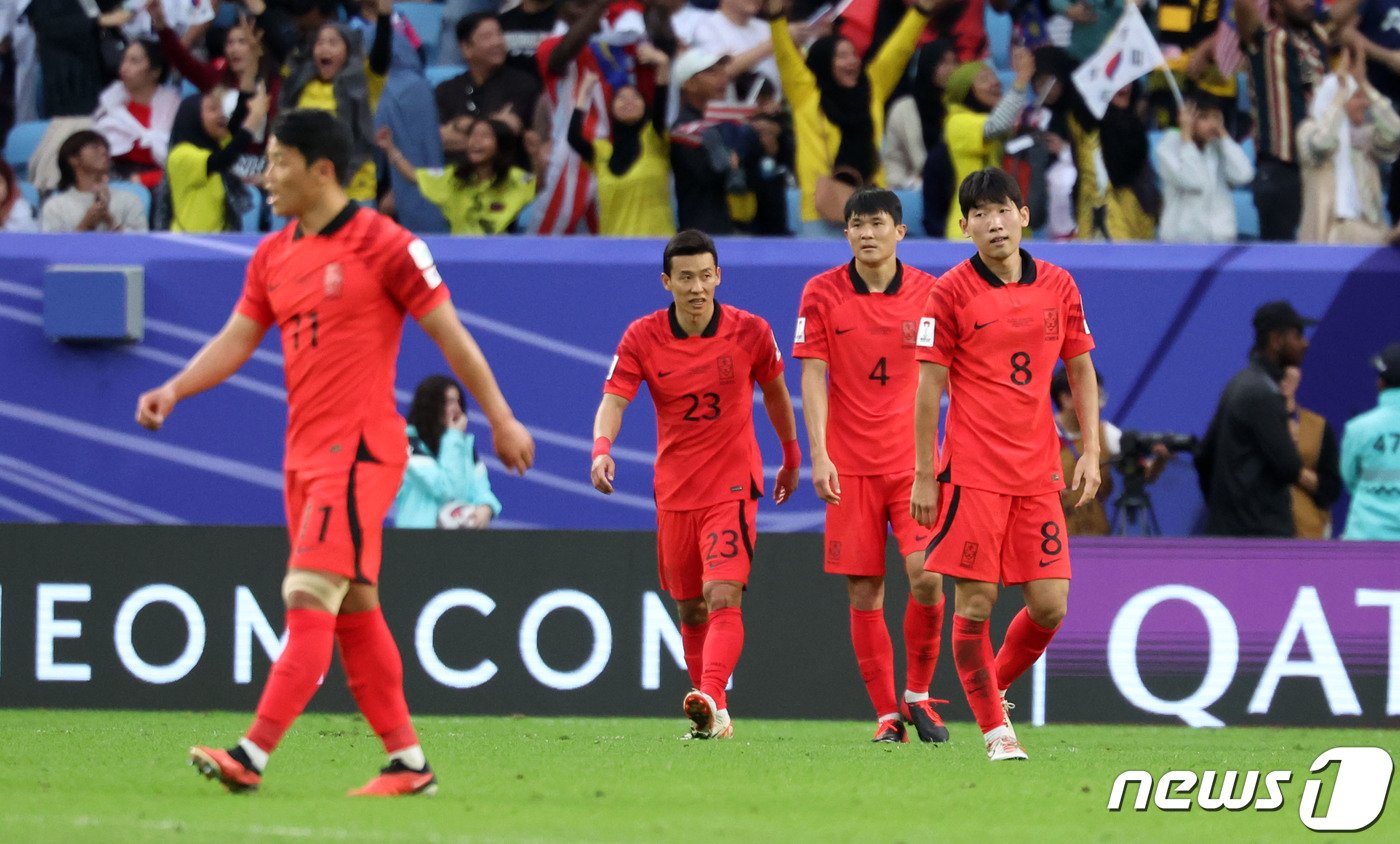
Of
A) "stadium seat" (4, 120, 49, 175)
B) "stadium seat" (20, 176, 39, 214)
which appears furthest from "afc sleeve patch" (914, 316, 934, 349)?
"stadium seat" (4, 120, 49, 175)

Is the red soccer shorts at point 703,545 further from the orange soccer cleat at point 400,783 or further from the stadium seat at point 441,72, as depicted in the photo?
the stadium seat at point 441,72

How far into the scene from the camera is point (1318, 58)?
1442 cm

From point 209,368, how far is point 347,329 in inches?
19.4

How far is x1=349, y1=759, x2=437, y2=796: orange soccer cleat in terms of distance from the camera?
689 centimetres

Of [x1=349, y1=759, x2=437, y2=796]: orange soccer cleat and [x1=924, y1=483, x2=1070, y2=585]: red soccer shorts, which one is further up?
[x1=924, y1=483, x2=1070, y2=585]: red soccer shorts

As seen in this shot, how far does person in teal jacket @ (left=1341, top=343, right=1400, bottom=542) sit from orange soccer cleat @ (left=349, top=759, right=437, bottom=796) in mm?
7253

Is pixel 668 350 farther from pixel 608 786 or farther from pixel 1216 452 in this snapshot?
pixel 1216 452

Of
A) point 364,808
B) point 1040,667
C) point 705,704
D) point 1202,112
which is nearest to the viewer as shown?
point 364,808

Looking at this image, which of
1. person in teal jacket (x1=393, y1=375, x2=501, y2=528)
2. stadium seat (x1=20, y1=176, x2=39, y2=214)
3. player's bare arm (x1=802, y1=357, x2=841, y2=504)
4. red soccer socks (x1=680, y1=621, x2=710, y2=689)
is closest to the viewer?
player's bare arm (x1=802, y1=357, x2=841, y2=504)

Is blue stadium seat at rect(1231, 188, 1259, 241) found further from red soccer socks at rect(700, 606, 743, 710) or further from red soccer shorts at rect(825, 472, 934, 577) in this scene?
red soccer socks at rect(700, 606, 743, 710)

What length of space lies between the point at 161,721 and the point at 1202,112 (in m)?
7.61

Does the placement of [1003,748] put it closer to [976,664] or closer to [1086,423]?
[976,664]

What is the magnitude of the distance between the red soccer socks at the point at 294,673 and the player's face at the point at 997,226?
3150 mm

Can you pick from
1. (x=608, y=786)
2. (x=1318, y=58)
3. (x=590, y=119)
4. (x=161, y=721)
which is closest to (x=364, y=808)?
(x=608, y=786)
